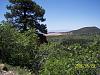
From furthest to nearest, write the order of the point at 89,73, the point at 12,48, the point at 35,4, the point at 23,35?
the point at 35,4 → the point at 23,35 → the point at 12,48 → the point at 89,73

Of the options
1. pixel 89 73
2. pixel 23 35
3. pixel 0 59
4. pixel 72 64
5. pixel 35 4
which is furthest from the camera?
pixel 35 4

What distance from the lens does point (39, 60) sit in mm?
18406

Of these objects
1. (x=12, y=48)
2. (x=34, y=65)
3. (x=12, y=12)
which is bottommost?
(x=34, y=65)

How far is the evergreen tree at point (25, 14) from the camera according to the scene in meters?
32.9

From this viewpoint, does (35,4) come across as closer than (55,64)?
No

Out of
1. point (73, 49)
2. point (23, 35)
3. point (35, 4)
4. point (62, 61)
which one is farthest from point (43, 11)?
point (62, 61)

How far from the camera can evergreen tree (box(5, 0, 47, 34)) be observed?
1297 inches

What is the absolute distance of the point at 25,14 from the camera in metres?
33.8

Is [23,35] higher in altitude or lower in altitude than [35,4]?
lower

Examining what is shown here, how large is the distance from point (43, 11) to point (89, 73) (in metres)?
23.1

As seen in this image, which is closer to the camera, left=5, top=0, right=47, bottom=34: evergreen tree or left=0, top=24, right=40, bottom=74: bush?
left=0, top=24, right=40, bottom=74: bush

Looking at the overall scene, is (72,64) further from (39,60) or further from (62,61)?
(39,60)

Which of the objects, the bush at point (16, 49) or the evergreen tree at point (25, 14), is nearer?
the bush at point (16, 49)

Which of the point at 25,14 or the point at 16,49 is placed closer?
the point at 16,49
